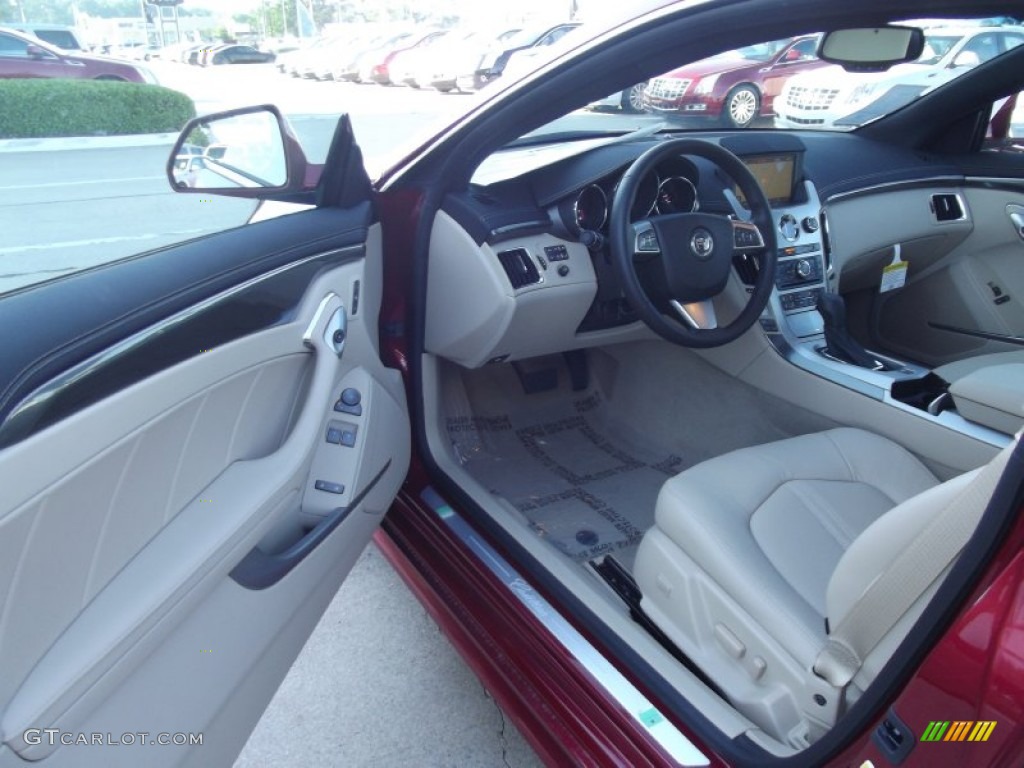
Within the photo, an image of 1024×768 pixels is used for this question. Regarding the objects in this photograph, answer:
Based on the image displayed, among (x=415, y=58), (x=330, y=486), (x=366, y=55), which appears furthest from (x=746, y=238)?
(x=366, y=55)

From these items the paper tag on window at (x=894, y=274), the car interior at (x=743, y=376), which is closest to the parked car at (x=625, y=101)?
the car interior at (x=743, y=376)

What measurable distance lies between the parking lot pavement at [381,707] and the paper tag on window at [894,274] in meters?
2.14

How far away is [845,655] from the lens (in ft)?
4.17

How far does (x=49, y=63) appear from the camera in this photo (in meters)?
7.90

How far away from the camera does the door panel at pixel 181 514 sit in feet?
3.40

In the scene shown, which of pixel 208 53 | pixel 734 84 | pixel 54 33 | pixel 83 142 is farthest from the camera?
pixel 208 53

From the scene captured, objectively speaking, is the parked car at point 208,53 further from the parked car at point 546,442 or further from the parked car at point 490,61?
the parked car at point 546,442

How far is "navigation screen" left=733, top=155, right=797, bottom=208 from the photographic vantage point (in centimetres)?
267

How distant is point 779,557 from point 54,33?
1019 centimetres

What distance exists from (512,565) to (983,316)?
226 centimetres

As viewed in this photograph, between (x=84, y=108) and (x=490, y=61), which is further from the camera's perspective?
(x=490, y=61)

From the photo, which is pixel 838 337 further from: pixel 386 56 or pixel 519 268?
pixel 386 56

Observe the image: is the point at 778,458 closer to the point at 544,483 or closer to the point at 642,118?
the point at 544,483

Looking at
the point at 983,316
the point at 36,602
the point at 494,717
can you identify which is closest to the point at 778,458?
the point at 494,717
